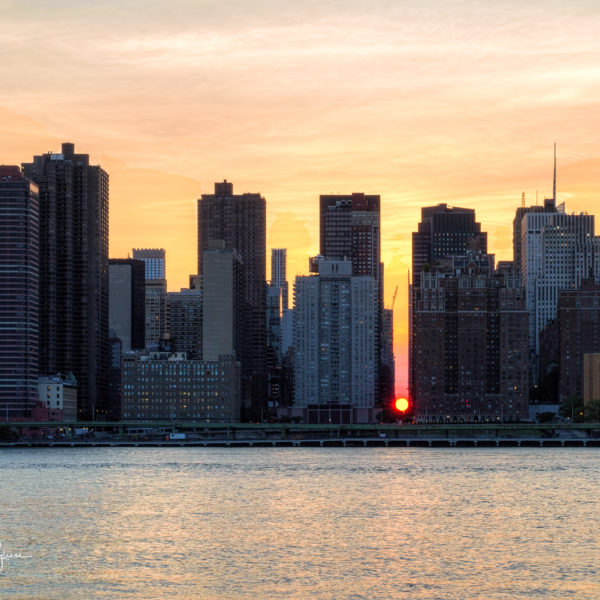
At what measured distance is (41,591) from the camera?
79.6 meters

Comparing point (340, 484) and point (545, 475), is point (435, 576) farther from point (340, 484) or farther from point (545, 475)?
point (545, 475)

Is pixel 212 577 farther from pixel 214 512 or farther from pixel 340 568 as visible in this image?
pixel 214 512

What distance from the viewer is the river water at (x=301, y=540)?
8162 cm

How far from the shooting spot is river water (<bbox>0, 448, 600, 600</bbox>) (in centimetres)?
8162

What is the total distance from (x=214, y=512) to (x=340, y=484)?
41.9m

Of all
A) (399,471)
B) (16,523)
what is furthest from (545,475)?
(16,523)

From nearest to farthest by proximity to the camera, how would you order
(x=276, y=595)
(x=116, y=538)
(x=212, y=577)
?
1. (x=276, y=595)
2. (x=212, y=577)
3. (x=116, y=538)

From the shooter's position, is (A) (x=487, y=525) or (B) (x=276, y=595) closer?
(B) (x=276, y=595)

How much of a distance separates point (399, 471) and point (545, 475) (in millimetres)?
21571

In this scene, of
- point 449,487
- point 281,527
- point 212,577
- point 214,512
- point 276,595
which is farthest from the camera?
point 449,487

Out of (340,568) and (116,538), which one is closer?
(340,568)

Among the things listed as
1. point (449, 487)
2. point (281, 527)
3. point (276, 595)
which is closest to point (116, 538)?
point (281, 527)

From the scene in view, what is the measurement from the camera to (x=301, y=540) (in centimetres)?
10312

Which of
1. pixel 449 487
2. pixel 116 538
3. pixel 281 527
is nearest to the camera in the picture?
pixel 116 538
